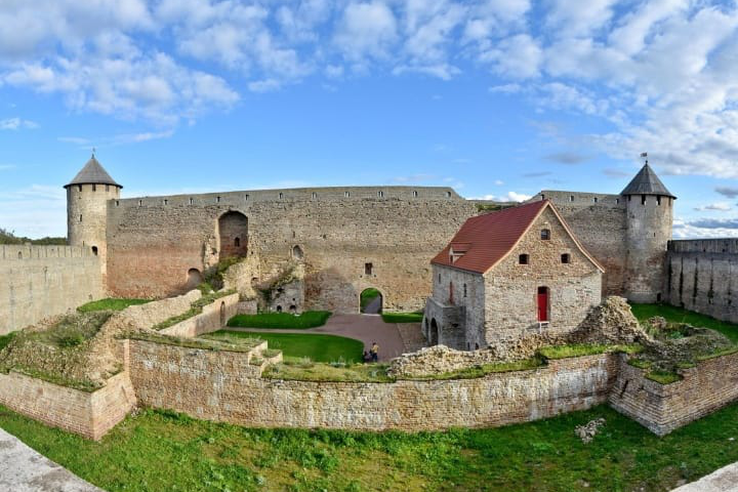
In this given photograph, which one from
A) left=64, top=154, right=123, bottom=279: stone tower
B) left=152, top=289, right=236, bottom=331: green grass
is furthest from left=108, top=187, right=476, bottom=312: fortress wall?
left=64, top=154, right=123, bottom=279: stone tower

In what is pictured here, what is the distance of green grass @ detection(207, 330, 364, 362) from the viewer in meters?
16.7

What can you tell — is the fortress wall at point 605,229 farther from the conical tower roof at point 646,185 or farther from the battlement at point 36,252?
the battlement at point 36,252

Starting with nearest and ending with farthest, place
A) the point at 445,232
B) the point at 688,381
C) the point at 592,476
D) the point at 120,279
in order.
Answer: the point at 592,476 < the point at 688,381 < the point at 445,232 < the point at 120,279

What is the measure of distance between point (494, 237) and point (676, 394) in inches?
326

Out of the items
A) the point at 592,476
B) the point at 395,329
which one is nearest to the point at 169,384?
the point at 592,476

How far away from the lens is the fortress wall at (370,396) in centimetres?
999

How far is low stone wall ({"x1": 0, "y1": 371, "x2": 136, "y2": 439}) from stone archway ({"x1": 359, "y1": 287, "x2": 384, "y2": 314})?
18396 millimetres

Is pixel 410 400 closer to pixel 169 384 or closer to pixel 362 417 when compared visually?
pixel 362 417

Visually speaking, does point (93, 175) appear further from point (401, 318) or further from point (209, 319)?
point (401, 318)

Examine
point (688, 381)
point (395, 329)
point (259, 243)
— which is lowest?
point (395, 329)

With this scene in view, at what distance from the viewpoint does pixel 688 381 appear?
31.7 feet

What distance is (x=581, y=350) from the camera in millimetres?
11141

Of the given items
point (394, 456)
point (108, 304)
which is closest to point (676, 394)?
point (394, 456)

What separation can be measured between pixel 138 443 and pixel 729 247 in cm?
2703
